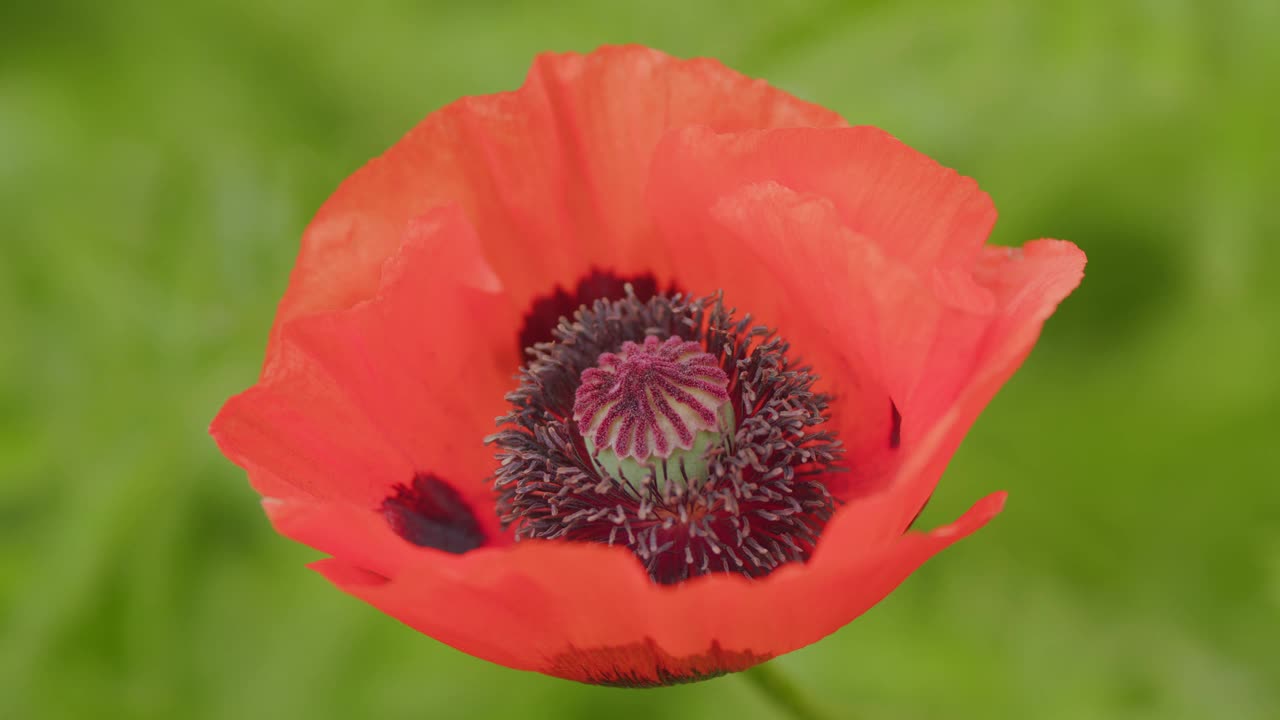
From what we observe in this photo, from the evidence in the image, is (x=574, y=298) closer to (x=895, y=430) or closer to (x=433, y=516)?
(x=433, y=516)

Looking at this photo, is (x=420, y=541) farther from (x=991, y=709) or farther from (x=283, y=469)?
(x=991, y=709)

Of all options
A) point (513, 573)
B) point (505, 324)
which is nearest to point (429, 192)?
point (505, 324)

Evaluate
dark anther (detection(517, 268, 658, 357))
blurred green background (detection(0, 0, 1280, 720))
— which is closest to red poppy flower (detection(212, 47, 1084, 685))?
dark anther (detection(517, 268, 658, 357))

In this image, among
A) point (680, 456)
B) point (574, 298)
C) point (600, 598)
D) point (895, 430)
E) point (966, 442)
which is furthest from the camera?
point (966, 442)

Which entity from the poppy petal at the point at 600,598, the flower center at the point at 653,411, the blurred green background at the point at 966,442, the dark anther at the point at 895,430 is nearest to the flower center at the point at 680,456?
the flower center at the point at 653,411

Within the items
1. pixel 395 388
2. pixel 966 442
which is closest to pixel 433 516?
pixel 395 388

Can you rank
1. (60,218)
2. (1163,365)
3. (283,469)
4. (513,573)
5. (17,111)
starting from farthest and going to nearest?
(17,111), (60,218), (1163,365), (283,469), (513,573)

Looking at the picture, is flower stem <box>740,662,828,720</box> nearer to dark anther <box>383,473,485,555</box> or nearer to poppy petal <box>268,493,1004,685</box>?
poppy petal <box>268,493,1004,685</box>
